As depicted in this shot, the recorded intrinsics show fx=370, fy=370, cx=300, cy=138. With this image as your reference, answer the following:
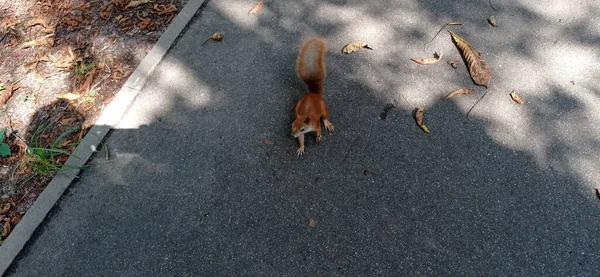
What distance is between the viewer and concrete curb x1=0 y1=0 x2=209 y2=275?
273cm

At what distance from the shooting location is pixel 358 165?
292 cm

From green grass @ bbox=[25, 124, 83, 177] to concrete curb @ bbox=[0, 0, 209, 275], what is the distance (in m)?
0.08

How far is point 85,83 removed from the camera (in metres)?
3.39

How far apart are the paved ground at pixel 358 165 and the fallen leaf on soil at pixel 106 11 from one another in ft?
2.82

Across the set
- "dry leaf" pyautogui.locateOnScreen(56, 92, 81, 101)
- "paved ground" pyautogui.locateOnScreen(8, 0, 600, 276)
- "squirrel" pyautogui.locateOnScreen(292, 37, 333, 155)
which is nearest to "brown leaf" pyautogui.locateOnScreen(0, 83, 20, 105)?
"dry leaf" pyautogui.locateOnScreen(56, 92, 81, 101)

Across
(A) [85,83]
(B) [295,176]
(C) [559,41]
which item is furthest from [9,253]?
(C) [559,41]

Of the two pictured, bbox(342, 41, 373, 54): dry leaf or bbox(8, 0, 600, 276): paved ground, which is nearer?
bbox(8, 0, 600, 276): paved ground

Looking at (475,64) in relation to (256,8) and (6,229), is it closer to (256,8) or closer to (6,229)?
(256,8)

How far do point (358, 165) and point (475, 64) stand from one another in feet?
4.74

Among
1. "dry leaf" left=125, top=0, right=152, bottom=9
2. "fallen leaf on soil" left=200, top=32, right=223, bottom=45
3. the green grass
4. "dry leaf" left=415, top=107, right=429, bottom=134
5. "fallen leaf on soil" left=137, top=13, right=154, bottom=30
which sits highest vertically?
"dry leaf" left=125, top=0, right=152, bottom=9

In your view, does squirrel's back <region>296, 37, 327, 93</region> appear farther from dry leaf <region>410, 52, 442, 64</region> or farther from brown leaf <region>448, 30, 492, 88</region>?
brown leaf <region>448, 30, 492, 88</region>

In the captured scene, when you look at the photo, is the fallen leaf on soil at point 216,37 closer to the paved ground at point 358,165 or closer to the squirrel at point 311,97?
the paved ground at point 358,165

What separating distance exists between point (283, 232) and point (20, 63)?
121 inches

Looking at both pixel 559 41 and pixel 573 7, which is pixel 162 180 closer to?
pixel 559 41
